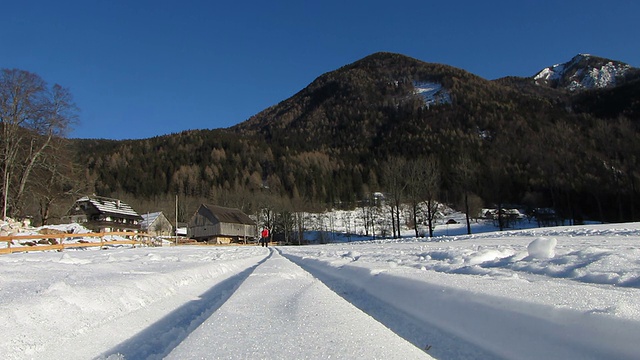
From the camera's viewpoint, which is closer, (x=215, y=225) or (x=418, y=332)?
(x=418, y=332)

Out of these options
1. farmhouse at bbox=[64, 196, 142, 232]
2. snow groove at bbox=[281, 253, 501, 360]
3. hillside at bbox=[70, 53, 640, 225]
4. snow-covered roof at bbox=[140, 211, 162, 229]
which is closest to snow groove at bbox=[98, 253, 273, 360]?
snow groove at bbox=[281, 253, 501, 360]

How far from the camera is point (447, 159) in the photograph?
4791 inches

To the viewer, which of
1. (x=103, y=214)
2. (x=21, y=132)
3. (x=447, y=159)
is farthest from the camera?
(x=447, y=159)

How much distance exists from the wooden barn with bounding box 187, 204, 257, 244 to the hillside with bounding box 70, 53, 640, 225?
14443 mm

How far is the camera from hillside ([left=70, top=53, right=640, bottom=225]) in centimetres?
4884

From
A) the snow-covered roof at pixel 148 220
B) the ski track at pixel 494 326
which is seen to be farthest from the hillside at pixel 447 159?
the ski track at pixel 494 326

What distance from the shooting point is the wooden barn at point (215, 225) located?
69.1 meters

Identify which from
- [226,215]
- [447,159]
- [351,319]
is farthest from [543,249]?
[447,159]

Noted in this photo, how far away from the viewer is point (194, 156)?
136m

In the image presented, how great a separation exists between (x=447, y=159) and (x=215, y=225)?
264 feet

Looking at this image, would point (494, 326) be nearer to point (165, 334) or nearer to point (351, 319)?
point (351, 319)

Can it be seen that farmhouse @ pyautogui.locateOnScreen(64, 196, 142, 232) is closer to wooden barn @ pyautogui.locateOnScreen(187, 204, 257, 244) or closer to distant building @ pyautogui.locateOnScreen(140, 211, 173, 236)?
distant building @ pyautogui.locateOnScreen(140, 211, 173, 236)

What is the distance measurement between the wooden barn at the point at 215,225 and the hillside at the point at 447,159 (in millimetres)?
14443

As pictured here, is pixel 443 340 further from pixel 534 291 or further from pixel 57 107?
pixel 57 107
